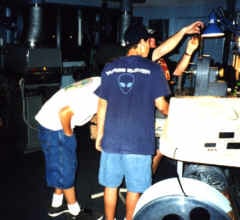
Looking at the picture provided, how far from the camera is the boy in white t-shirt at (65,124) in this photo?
89.4 inches

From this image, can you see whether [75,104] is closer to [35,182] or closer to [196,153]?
[196,153]

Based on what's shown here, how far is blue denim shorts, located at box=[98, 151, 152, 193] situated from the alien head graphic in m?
0.46

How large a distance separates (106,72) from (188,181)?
35.4 inches

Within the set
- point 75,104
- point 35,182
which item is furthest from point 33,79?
point 75,104

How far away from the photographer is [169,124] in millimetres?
1858

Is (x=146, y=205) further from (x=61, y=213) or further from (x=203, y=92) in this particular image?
(x=203, y=92)

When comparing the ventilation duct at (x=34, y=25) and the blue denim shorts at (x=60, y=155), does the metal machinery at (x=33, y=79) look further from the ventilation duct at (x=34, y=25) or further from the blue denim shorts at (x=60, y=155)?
the blue denim shorts at (x=60, y=155)

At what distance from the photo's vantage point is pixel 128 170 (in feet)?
7.33

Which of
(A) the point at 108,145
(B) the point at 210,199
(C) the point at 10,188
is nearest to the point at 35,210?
(C) the point at 10,188

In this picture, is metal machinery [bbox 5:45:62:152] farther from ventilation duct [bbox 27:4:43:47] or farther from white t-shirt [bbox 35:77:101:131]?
white t-shirt [bbox 35:77:101:131]

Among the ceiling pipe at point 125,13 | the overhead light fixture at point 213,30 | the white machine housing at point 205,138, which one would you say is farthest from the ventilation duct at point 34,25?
the white machine housing at point 205,138

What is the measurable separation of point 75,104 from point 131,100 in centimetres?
42

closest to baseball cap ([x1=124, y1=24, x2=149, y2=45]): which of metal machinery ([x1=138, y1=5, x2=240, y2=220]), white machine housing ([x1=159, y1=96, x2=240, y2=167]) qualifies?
metal machinery ([x1=138, y1=5, x2=240, y2=220])

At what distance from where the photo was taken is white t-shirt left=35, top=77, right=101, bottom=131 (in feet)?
7.42
